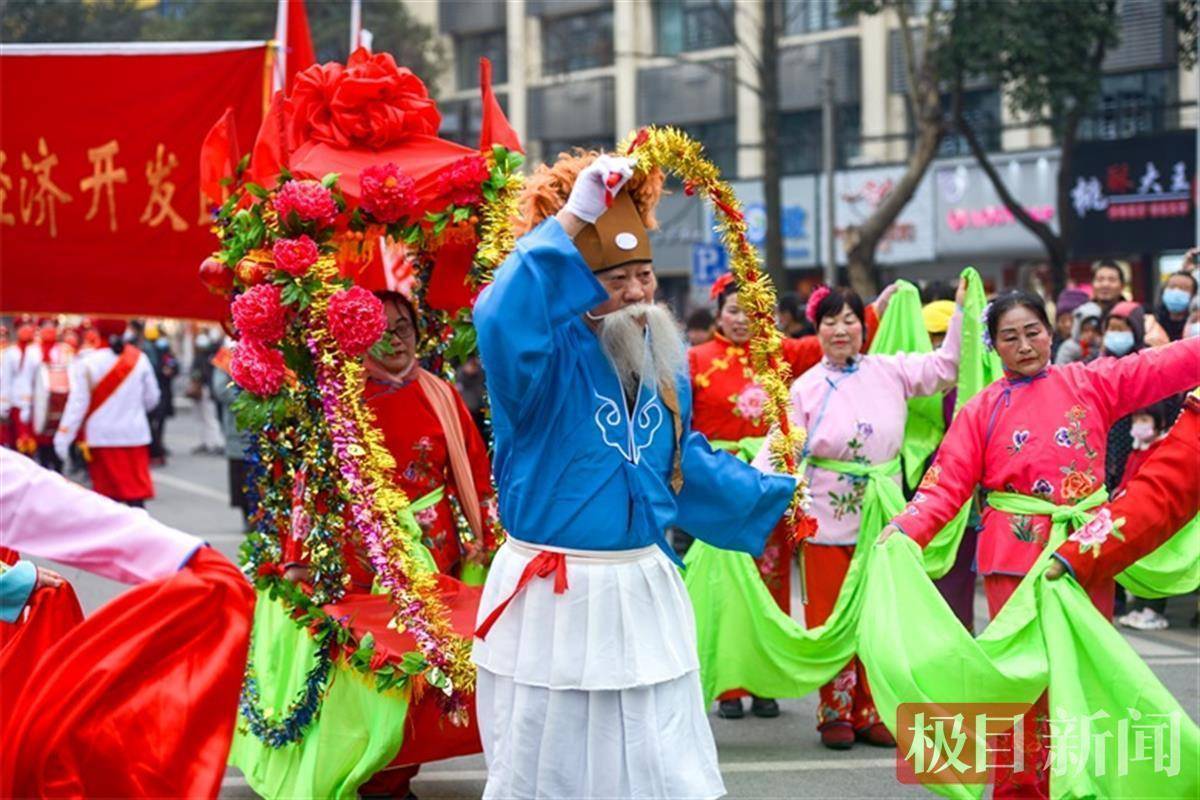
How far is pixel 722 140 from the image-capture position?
3262cm

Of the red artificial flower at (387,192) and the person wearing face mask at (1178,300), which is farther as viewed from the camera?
the person wearing face mask at (1178,300)

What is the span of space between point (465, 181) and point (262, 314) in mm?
894

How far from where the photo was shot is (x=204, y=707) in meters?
3.48

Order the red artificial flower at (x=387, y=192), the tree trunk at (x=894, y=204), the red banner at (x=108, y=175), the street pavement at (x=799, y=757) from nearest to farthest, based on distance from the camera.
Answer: the red artificial flower at (x=387, y=192) < the street pavement at (x=799, y=757) < the red banner at (x=108, y=175) < the tree trunk at (x=894, y=204)

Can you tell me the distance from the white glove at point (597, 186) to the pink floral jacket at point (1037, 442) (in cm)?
183

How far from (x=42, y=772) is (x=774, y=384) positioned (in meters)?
2.33

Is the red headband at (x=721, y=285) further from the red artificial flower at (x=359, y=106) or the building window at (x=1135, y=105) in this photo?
the building window at (x=1135, y=105)

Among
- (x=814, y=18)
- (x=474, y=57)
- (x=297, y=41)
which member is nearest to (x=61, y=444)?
(x=297, y=41)

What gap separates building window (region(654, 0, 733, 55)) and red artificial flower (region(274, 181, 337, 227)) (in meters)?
25.8

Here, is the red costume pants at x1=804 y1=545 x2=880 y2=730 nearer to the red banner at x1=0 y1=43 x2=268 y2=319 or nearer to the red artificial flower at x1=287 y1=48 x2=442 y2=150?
the red artificial flower at x1=287 y1=48 x2=442 y2=150

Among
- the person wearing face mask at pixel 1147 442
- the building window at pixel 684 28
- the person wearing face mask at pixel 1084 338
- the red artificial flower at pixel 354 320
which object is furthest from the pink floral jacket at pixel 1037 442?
the building window at pixel 684 28

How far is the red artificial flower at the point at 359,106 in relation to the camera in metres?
6.28

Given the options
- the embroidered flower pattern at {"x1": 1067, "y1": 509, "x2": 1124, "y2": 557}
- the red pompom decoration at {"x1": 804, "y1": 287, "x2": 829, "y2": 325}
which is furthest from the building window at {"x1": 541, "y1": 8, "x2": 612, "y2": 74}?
the embroidered flower pattern at {"x1": 1067, "y1": 509, "x2": 1124, "y2": 557}

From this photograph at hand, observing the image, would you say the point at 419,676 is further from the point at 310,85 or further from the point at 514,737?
the point at 310,85
